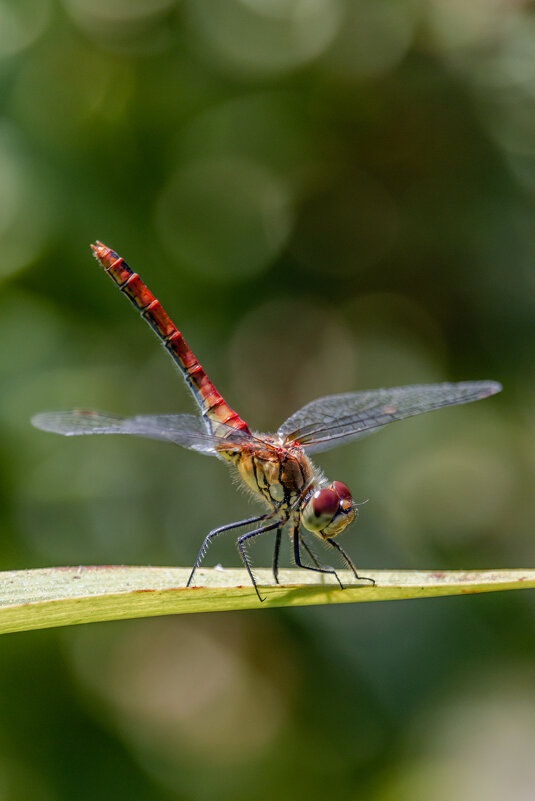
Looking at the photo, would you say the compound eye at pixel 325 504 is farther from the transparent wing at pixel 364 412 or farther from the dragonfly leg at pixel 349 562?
the transparent wing at pixel 364 412

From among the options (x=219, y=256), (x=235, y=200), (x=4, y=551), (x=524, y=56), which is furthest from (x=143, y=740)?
(x=524, y=56)

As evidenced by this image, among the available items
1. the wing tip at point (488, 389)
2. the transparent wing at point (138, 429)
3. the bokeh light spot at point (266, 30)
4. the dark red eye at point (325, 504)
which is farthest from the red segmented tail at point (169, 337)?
the bokeh light spot at point (266, 30)

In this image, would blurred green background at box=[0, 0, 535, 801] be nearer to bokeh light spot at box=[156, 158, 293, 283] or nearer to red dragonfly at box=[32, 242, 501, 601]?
bokeh light spot at box=[156, 158, 293, 283]

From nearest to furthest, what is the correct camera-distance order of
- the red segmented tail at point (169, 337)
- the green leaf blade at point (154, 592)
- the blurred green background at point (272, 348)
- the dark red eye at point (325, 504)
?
the green leaf blade at point (154, 592) → the dark red eye at point (325, 504) → the blurred green background at point (272, 348) → the red segmented tail at point (169, 337)

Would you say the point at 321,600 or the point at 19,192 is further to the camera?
the point at 19,192

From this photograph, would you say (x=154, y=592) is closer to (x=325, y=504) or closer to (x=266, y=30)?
(x=325, y=504)

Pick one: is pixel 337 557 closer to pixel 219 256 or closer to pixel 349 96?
pixel 219 256

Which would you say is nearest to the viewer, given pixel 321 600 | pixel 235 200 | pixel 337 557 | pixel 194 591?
pixel 194 591

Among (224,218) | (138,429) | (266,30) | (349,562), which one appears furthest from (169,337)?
(266,30)
